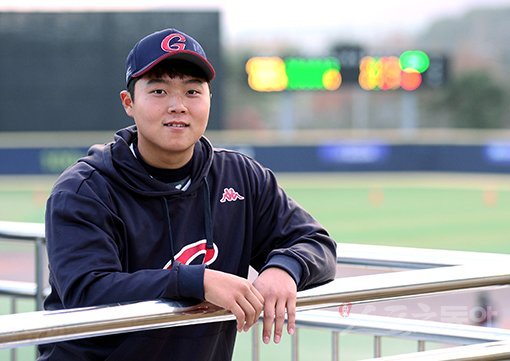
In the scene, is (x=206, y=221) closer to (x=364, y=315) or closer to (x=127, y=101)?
(x=127, y=101)

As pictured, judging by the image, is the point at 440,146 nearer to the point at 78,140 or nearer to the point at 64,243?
the point at 78,140

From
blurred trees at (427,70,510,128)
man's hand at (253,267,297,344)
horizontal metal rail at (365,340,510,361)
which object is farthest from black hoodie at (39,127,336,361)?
blurred trees at (427,70,510,128)

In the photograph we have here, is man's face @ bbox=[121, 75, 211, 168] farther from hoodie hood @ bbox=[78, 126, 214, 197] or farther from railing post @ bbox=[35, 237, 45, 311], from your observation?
railing post @ bbox=[35, 237, 45, 311]

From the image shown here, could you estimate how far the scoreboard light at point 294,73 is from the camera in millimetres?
25719

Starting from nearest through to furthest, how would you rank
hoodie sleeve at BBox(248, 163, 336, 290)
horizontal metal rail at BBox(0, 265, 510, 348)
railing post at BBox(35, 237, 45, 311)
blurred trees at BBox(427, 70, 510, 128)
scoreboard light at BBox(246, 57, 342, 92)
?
horizontal metal rail at BBox(0, 265, 510, 348), hoodie sleeve at BBox(248, 163, 336, 290), railing post at BBox(35, 237, 45, 311), scoreboard light at BBox(246, 57, 342, 92), blurred trees at BBox(427, 70, 510, 128)

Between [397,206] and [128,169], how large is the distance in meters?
17.0

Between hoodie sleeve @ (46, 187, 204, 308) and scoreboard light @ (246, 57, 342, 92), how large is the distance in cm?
2353

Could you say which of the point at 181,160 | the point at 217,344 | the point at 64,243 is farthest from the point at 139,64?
the point at 217,344

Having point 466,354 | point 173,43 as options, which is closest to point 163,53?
point 173,43

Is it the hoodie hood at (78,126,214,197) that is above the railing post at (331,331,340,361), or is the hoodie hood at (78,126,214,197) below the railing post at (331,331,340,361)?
above

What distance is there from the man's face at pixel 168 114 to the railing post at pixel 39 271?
1413 mm

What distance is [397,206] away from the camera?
19.1 meters

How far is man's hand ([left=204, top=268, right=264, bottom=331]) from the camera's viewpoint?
2148 millimetres

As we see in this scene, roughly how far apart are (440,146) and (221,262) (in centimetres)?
2080
